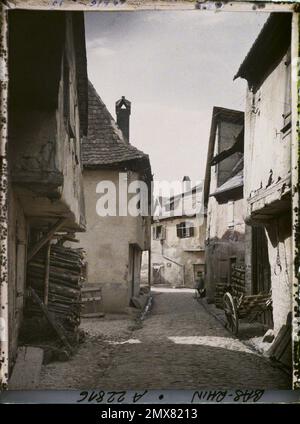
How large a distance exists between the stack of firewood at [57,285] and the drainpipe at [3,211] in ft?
16.0

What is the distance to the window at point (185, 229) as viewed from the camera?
1480 inches

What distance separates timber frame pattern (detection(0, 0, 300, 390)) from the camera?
145 inches

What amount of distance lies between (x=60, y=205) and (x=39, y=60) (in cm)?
267

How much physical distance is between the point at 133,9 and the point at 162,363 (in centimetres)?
608

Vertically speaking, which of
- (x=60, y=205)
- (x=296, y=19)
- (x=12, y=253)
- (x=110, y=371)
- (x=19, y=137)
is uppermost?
(x=296, y=19)

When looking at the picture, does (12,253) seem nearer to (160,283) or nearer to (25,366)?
(25,366)

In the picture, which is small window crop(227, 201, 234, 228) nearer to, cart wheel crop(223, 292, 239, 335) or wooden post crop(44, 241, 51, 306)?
cart wheel crop(223, 292, 239, 335)

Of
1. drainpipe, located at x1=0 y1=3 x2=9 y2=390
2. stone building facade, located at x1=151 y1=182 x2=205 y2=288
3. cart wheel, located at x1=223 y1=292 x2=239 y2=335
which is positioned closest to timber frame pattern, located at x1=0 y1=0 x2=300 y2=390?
drainpipe, located at x1=0 y1=3 x2=9 y2=390

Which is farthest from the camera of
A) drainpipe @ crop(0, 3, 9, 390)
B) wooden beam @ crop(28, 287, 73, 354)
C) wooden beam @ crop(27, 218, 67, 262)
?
wooden beam @ crop(27, 218, 67, 262)

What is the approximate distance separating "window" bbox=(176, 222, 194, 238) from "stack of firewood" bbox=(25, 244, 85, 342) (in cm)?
2806

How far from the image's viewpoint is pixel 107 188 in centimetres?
1642

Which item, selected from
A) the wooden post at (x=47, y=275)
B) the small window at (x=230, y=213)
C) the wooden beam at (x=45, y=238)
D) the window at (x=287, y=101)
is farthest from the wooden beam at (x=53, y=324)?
the small window at (x=230, y=213)

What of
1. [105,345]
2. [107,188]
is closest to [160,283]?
[107,188]

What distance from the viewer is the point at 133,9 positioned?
3924 mm
